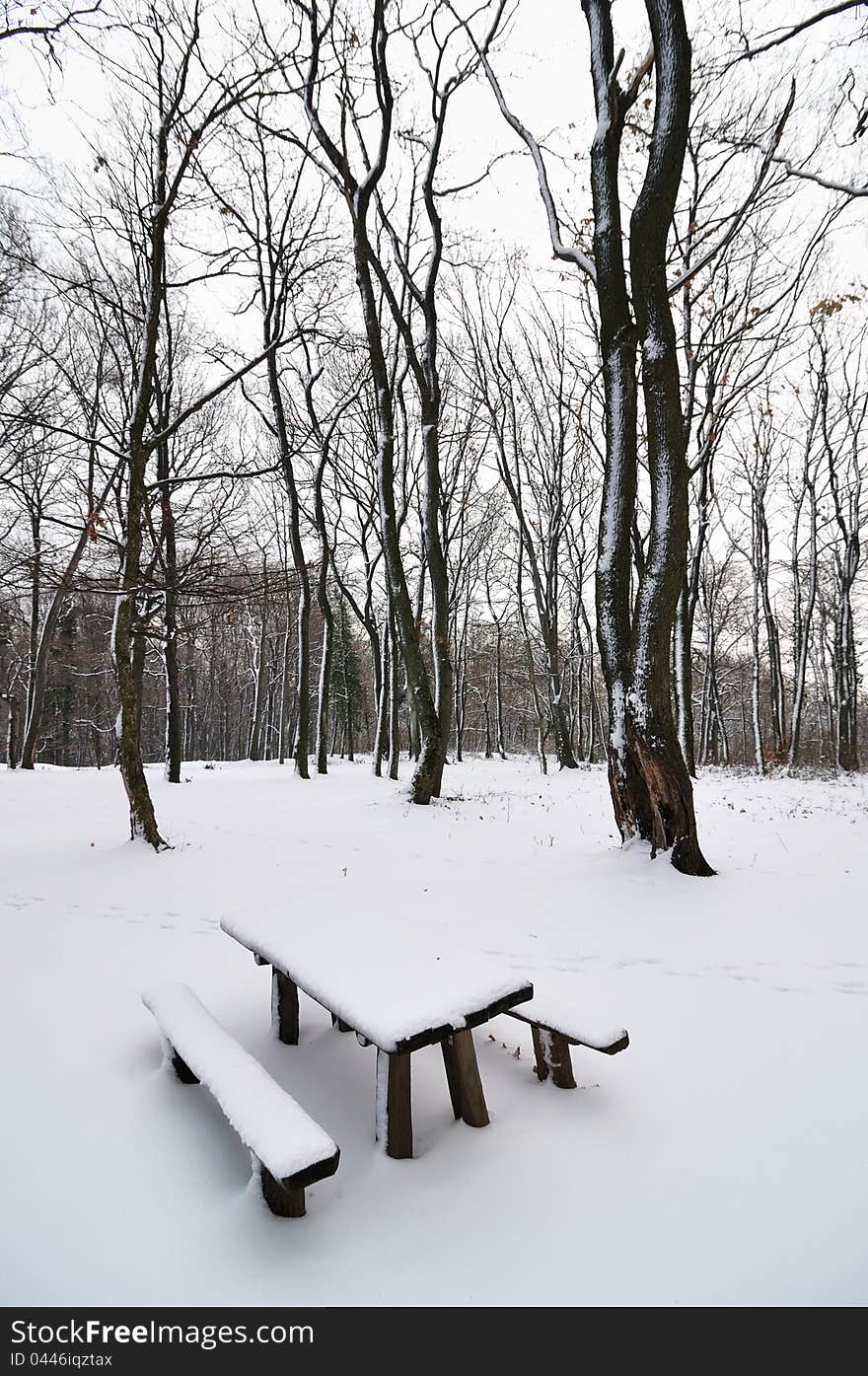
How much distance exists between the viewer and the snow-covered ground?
1.75m

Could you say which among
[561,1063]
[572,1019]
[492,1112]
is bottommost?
[492,1112]

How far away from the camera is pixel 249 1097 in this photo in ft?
6.12

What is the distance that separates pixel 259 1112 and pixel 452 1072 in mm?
895

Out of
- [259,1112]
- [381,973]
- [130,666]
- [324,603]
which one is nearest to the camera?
[259,1112]

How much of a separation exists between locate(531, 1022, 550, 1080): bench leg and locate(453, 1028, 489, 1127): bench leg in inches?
15.8

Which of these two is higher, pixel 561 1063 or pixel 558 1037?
pixel 558 1037

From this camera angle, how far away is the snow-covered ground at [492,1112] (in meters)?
1.75

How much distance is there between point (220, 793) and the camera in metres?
11.3

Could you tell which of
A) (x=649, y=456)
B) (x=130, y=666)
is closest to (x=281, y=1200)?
(x=130, y=666)

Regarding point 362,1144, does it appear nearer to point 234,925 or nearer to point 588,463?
point 234,925

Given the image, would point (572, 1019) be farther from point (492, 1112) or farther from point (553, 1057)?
point (492, 1112)

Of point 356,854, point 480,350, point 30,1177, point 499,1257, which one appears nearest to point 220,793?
point 356,854

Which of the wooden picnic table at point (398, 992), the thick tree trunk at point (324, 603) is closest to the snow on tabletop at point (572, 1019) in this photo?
the wooden picnic table at point (398, 992)

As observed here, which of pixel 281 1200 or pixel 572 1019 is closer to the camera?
pixel 281 1200
